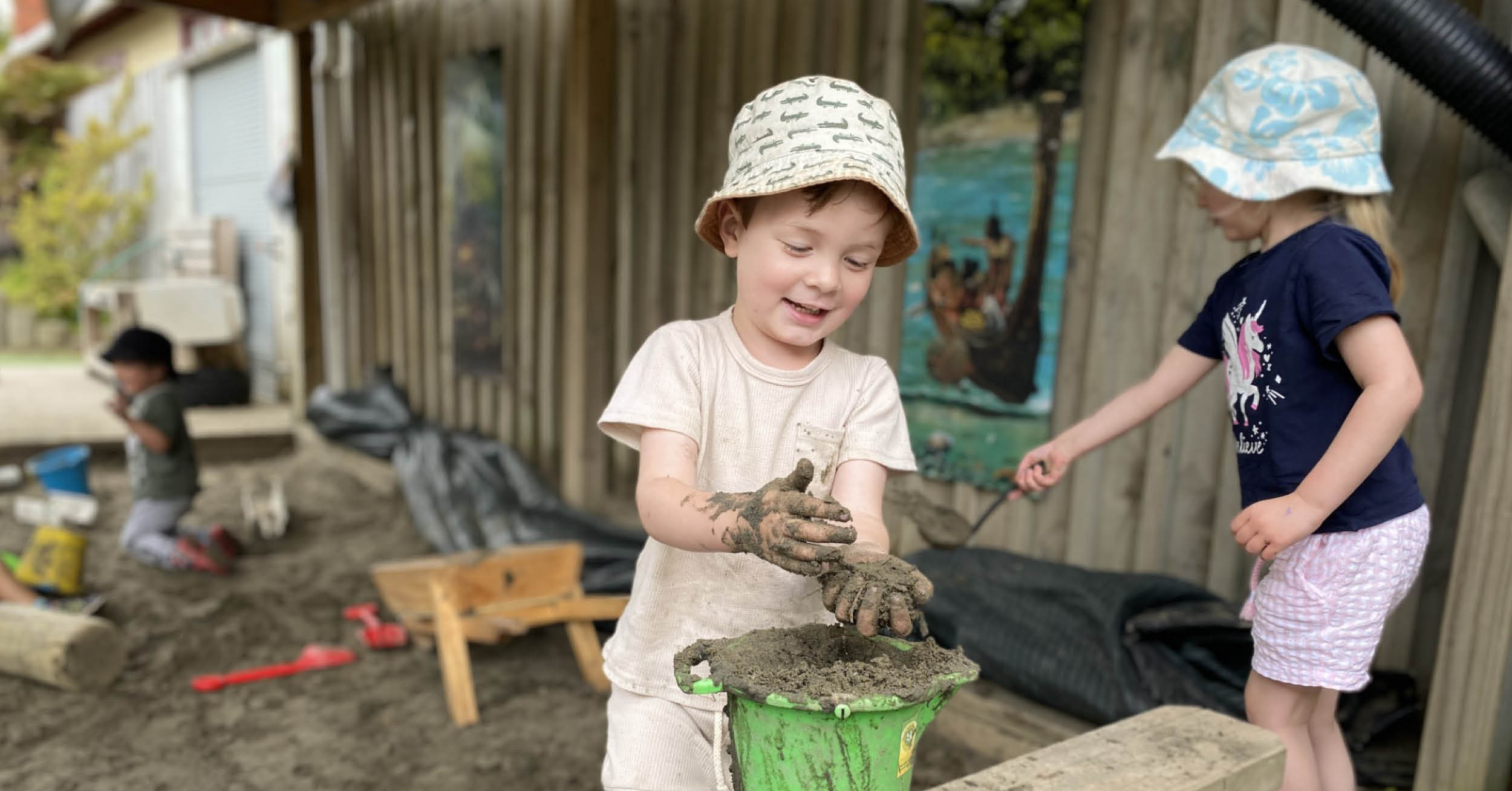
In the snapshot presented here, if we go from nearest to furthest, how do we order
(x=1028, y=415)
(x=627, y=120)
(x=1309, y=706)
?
(x=1309, y=706)
(x=1028, y=415)
(x=627, y=120)

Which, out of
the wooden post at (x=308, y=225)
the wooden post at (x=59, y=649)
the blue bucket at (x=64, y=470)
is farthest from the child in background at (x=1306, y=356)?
the wooden post at (x=308, y=225)

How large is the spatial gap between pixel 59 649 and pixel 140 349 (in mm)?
2023

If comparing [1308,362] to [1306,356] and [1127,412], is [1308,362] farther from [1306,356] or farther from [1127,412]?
[1127,412]

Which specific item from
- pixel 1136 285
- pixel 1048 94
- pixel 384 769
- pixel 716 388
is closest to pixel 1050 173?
pixel 1048 94

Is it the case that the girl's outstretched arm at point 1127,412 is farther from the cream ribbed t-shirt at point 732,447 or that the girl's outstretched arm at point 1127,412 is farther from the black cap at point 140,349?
the black cap at point 140,349

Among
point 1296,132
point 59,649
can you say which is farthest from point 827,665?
point 59,649

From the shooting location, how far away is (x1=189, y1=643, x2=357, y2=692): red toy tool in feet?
11.7

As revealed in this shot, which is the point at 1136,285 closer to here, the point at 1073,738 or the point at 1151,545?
the point at 1151,545

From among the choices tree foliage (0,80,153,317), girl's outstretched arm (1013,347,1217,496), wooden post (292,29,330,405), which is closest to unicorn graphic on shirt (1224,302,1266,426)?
girl's outstretched arm (1013,347,1217,496)

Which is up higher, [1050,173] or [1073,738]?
[1050,173]

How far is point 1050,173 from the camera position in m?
3.52

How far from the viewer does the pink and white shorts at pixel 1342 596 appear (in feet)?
6.24

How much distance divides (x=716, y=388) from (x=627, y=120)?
12.3 feet

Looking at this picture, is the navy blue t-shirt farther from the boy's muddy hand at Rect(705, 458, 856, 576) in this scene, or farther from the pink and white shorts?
the boy's muddy hand at Rect(705, 458, 856, 576)
